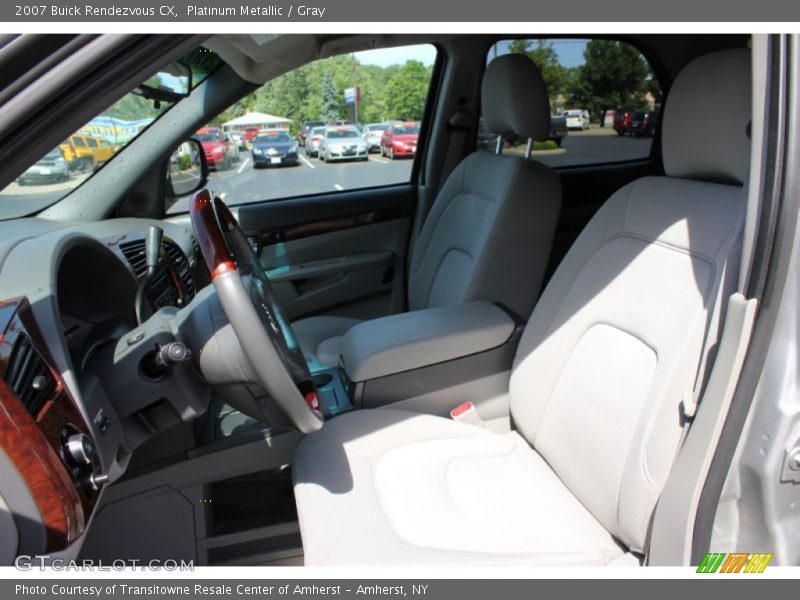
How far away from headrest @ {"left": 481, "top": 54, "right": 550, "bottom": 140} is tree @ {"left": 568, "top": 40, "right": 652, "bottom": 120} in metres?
1.18

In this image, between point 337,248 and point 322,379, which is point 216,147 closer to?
point 337,248

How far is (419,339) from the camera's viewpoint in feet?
5.80

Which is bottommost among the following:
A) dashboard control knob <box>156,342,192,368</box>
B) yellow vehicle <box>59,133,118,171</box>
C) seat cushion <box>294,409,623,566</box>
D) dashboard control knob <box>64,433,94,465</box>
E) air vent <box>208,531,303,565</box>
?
air vent <box>208,531,303,565</box>

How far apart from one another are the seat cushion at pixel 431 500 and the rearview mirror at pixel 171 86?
1.17 metres

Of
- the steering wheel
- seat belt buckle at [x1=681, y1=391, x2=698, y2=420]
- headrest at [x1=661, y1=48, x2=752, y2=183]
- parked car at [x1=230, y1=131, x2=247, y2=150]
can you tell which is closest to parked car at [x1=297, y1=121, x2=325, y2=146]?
parked car at [x1=230, y1=131, x2=247, y2=150]

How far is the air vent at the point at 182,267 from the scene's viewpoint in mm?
1884

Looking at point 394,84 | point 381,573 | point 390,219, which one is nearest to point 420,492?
point 381,573

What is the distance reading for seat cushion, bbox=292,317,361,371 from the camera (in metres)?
2.13

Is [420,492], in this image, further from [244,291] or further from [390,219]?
[390,219]

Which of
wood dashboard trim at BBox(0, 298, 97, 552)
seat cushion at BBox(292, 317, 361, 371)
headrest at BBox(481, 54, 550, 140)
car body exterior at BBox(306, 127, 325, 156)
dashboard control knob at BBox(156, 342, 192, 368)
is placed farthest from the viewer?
car body exterior at BBox(306, 127, 325, 156)

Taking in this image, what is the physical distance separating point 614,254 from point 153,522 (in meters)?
1.28

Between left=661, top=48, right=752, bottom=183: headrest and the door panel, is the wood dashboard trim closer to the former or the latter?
left=661, top=48, right=752, bottom=183: headrest

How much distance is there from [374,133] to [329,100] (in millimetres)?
301
